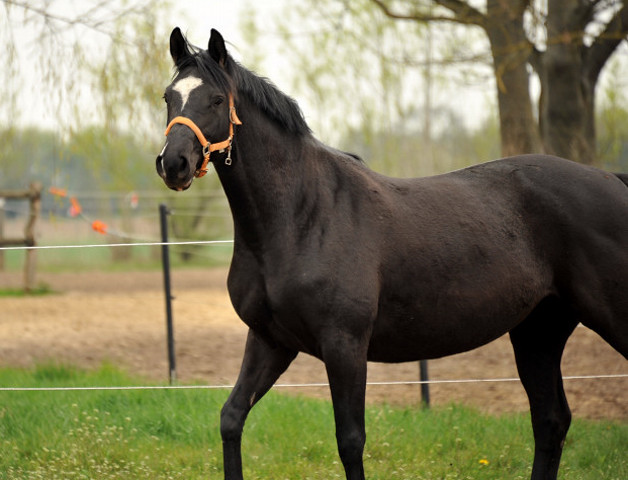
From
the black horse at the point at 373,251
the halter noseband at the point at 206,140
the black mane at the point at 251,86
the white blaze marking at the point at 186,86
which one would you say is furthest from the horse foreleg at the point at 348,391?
the white blaze marking at the point at 186,86

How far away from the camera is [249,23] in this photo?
788 inches

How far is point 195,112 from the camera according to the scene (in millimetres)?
3184

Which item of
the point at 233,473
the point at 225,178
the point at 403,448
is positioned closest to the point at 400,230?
the point at 225,178

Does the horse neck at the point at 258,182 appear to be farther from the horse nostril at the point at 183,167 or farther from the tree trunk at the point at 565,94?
the tree trunk at the point at 565,94

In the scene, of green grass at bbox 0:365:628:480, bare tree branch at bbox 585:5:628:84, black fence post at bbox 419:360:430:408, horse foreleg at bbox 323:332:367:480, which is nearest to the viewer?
horse foreleg at bbox 323:332:367:480

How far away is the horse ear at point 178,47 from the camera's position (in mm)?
3352

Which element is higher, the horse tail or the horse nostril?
the horse nostril

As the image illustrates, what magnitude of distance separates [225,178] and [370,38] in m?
14.7

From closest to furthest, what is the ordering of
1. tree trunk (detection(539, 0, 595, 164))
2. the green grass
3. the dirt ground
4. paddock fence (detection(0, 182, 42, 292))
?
the green grass → the dirt ground → tree trunk (detection(539, 0, 595, 164)) → paddock fence (detection(0, 182, 42, 292))

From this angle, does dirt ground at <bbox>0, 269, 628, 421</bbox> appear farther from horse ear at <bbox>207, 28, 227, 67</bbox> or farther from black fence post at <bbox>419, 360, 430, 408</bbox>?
horse ear at <bbox>207, 28, 227, 67</bbox>

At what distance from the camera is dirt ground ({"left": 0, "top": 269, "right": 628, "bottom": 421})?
649 centimetres

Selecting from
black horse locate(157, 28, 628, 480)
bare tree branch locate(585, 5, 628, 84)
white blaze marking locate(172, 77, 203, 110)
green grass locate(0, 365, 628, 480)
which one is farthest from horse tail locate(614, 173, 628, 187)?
bare tree branch locate(585, 5, 628, 84)

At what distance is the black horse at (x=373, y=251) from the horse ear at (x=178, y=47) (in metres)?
0.01

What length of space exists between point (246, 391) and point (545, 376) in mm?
1653
